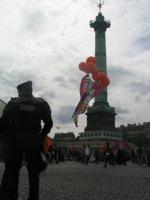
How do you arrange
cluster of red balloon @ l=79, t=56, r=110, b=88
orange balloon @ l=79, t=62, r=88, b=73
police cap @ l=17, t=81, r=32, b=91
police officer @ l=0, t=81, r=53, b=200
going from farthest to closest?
1. orange balloon @ l=79, t=62, r=88, b=73
2. cluster of red balloon @ l=79, t=56, r=110, b=88
3. police cap @ l=17, t=81, r=32, b=91
4. police officer @ l=0, t=81, r=53, b=200

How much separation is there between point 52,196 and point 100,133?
105 meters

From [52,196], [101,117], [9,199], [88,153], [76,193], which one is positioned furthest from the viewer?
[101,117]

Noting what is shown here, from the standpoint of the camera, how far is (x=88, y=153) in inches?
1459

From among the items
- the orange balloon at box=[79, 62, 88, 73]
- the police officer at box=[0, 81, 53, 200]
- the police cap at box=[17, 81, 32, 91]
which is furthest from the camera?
the orange balloon at box=[79, 62, 88, 73]

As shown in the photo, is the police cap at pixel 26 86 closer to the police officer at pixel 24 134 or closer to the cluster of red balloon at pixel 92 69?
the police officer at pixel 24 134

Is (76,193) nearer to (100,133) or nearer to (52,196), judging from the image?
(52,196)

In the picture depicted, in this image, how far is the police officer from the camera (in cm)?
664

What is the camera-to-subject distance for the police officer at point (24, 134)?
6.64 metres

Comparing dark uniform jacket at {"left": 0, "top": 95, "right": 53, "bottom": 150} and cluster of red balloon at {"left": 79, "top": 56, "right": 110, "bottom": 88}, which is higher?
cluster of red balloon at {"left": 79, "top": 56, "right": 110, "bottom": 88}

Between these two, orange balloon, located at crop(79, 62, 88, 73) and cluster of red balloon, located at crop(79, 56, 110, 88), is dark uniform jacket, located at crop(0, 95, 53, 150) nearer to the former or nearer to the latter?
cluster of red balloon, located at crop(79, 56, 110, 88)

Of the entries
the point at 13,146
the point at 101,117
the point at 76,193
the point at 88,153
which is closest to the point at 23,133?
the point at 13,146

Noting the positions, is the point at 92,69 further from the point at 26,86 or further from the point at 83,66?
the point at 26,86

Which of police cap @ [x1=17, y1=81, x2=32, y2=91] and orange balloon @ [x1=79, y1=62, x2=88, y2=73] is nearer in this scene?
police cap @ [x1=17, y1=81, x2=32, y2=91]

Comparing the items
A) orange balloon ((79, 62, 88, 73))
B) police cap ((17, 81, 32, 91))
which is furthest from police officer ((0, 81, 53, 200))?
orange balloon ((79, 62, 88, 73))
